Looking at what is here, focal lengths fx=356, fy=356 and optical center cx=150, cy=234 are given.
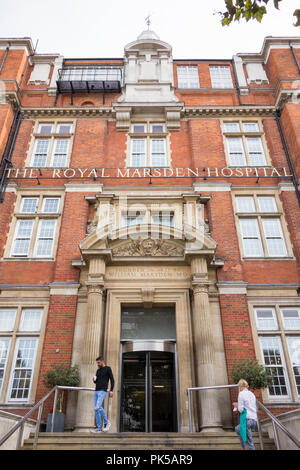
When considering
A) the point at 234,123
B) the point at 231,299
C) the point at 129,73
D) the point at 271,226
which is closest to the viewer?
the point at 231,299

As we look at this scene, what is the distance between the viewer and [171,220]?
1391cm

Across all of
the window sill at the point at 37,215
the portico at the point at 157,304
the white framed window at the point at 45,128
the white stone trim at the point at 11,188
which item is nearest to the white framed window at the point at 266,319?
the portico at the point at 157,304

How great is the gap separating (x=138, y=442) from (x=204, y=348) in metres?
3.81

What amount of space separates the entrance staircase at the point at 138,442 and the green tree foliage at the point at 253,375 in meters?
1.62

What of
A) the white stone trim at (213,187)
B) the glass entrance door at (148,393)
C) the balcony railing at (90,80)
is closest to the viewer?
the glass entrance door at (148,393)

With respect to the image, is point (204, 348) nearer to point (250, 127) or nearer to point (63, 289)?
point (63, 289)

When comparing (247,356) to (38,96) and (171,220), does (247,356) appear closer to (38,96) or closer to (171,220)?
(171,220)

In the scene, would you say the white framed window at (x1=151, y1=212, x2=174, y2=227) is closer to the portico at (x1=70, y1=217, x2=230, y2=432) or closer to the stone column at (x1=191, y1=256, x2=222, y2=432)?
the portico at (x1=70, y1=217, x2=230, y2=432)

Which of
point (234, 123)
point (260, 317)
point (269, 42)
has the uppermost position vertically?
point (269, 42)

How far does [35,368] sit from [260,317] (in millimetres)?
7363

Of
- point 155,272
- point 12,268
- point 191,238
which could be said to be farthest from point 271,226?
point 12,268

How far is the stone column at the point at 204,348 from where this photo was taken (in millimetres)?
9664

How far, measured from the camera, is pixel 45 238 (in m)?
13.4

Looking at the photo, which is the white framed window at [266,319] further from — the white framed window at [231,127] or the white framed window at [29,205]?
the white framed window at [29,205]
